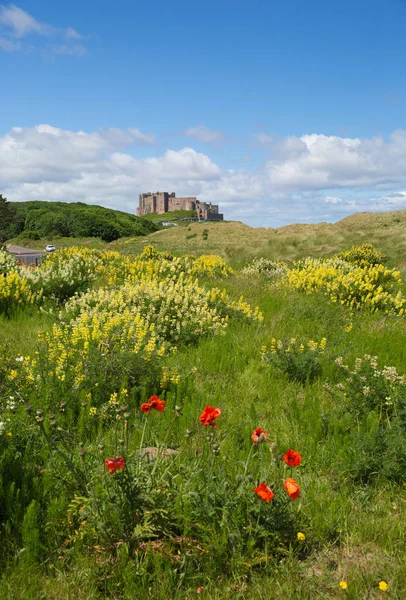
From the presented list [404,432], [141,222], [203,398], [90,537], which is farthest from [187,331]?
[141,222]

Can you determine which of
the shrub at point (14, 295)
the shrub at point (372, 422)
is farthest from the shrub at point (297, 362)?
the shrub at point (14, 295)

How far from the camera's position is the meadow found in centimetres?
232

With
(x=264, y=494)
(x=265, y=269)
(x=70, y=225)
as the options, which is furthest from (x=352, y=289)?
(x=70, y=225)

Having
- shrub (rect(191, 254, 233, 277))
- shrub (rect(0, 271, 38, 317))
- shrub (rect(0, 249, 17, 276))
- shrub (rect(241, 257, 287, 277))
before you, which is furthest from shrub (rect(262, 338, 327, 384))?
shrub (rect(0, 249, 17, 276))

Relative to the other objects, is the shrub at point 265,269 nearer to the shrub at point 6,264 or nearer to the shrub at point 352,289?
the shrub at point 352,289

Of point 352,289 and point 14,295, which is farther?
point 352,289

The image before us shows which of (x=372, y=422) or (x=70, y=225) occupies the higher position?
(x=70, y=225)

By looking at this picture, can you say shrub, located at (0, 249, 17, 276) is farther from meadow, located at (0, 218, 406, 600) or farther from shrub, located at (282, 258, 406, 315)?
shrub, located at (282, 258, 406, 315)

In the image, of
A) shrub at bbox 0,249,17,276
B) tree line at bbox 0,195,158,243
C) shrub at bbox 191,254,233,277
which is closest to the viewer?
shrub at bbox 0,249,17,276

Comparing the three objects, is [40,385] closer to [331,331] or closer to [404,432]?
[404,432]

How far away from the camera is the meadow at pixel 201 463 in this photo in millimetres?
2318

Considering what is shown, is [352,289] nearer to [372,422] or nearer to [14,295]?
[372,422]

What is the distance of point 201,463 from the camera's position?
284cm

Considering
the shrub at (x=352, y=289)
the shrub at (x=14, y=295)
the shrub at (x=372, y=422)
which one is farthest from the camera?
the shrub at (x=352, y=289)
